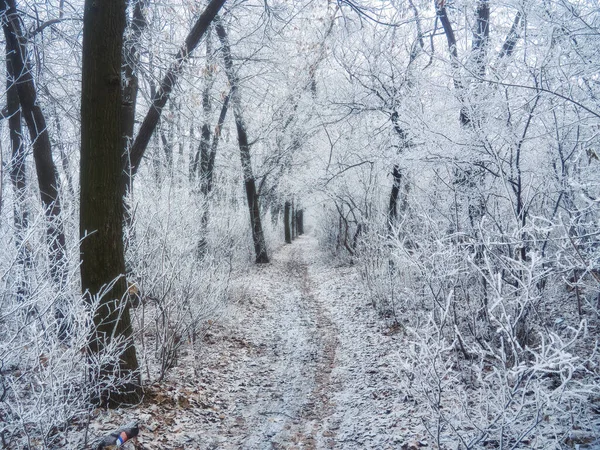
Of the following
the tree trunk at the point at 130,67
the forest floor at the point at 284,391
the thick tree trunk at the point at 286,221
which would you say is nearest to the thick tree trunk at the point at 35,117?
the tree trunk at the point at 130,67

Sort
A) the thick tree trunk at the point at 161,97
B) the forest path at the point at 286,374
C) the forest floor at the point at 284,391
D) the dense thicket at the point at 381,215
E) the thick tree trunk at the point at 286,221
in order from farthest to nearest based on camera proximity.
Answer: the thick tree trunk at the point at 286,221
the thick tree trunk at the point at 161,97
the forest path at the point at 286,374
the forest floor at the point at 284,391
the dense thicket at the point at 381,215

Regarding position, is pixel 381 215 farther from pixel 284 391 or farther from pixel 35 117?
pixel 35 117

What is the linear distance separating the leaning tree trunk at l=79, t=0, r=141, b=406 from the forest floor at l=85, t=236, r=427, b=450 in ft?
3.31

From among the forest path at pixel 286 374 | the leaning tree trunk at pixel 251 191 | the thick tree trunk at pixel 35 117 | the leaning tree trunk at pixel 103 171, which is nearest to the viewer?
the leaning tree trunk at pixel 103 171

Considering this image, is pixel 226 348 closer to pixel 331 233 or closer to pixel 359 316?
pixel 359 316

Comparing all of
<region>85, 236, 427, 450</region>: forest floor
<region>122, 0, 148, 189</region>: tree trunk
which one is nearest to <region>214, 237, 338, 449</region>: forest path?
<region>85, 236, 427, 450</region>: forest floor

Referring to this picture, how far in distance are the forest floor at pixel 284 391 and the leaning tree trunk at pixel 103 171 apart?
Result: 3.31 ft

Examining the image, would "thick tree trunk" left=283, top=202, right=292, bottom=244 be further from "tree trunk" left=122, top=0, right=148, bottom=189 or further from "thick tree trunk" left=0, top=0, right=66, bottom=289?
"thick tree trunk" left=0, top=0, right=66, bottom=289

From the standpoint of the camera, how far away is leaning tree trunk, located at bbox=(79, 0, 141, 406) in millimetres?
3969

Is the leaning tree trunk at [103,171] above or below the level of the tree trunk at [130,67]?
below

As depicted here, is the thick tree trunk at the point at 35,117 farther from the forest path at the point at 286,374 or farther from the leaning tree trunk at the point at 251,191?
the leaning tree trunk at the point at 251,191

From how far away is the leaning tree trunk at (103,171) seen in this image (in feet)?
13.0

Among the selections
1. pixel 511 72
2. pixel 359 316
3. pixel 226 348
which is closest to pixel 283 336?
pixel 226 348

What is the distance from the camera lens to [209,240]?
10188mm
